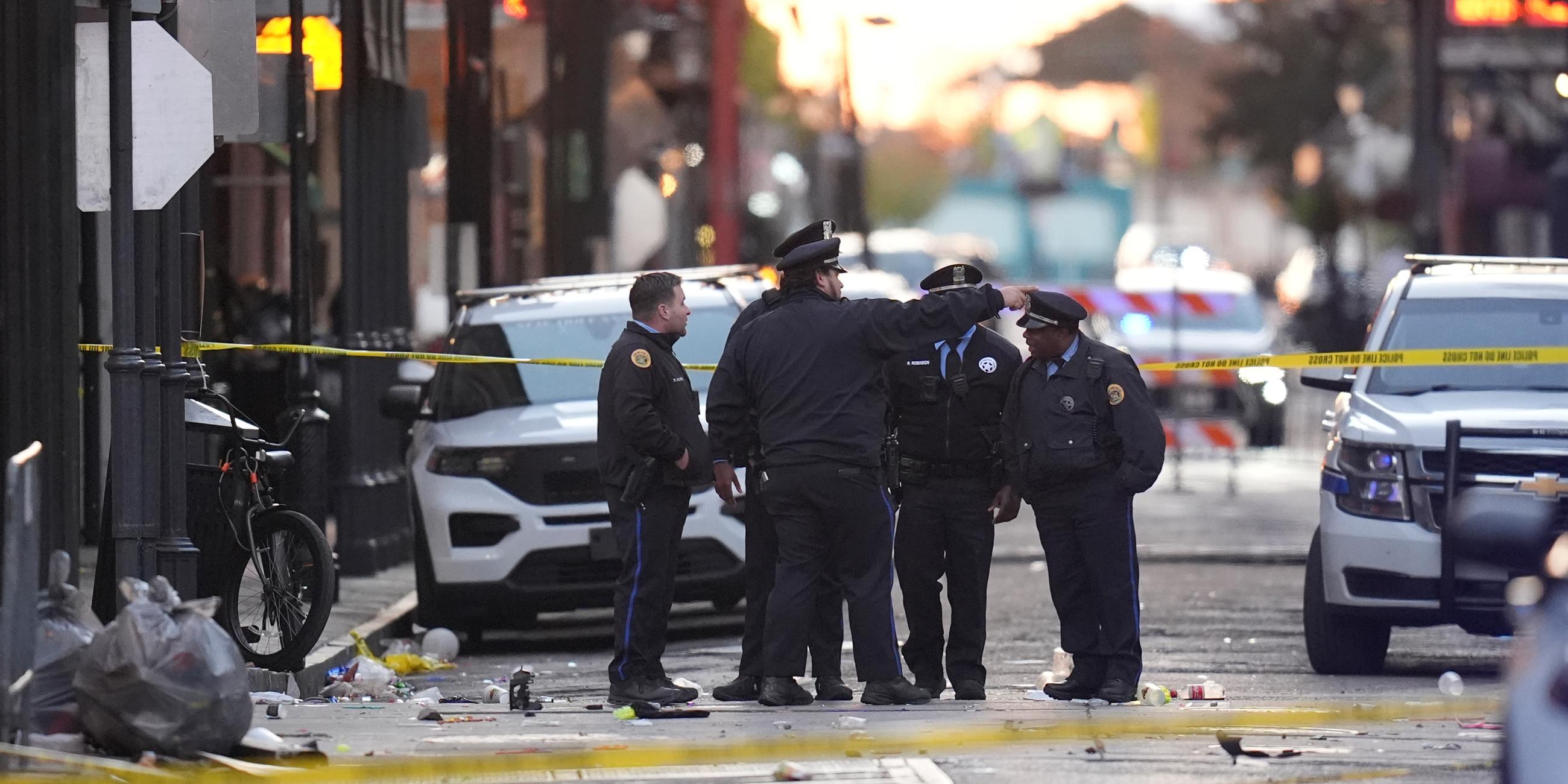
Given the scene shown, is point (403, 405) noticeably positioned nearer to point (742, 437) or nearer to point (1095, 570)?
point (742, 437)

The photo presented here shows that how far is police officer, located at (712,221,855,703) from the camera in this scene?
998 cm

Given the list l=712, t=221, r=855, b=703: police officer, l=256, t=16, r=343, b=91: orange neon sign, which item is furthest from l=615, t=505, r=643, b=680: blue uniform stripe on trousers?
l=256, t=16, r=343, b=91: orange neon sign

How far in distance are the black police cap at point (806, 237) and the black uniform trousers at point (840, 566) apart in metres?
0.93

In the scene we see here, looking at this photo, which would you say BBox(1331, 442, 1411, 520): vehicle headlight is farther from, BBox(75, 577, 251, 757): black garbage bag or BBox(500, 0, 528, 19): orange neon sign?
BBox(500, 0, 528, 19): orange neon sign

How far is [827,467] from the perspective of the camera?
31.5 ft

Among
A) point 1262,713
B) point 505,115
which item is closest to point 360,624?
point 1262,713

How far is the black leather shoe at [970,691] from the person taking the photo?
32.8 feet

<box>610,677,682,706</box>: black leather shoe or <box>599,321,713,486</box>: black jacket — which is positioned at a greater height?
<box>599,321,713,486</box>: black jacket

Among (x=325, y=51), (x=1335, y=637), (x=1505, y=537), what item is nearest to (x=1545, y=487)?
(x=1335, y=637)

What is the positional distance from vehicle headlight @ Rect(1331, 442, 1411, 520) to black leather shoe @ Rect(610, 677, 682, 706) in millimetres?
3049

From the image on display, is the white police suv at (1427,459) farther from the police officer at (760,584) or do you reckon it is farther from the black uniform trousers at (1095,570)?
the police officer at (760,584)

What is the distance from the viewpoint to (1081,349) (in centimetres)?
998

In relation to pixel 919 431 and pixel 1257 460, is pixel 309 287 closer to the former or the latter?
pixel 919 431

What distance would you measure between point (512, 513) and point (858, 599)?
3.16 m
